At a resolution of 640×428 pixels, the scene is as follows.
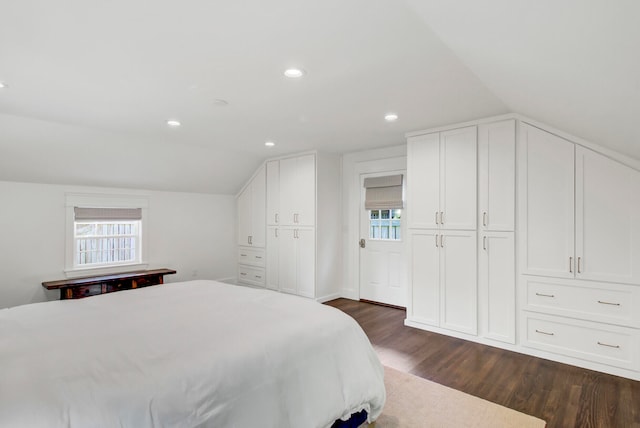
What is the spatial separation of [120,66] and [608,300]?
4342 mm

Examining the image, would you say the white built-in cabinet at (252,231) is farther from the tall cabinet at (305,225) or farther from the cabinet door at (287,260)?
the cabinet door at (287,260)

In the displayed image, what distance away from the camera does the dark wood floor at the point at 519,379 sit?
2.29 metres

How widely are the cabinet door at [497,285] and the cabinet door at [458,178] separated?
0.29 meters

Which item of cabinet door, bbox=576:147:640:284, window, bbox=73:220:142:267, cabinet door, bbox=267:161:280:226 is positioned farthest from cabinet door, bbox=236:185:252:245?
cabinet door, bbox=576:147:640:284

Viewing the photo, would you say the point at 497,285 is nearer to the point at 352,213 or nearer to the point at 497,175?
the point at 497,175

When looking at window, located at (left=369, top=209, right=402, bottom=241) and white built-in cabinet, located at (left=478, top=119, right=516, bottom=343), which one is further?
window, located at (left=369, top=209, right=402, bottom=241)

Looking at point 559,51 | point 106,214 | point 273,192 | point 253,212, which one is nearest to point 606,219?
point 559,51

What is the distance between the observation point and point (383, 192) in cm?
494

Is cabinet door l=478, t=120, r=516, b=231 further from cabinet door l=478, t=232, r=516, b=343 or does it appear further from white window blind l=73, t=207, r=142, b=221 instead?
white window blind l=73, t=207, r=142, b=221

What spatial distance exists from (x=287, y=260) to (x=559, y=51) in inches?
179

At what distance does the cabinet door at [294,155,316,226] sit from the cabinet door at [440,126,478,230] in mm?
1967

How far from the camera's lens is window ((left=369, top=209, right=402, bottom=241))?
4.89 m

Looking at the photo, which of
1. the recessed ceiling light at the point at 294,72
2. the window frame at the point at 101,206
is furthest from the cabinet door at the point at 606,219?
the window frame at the point at 101,206

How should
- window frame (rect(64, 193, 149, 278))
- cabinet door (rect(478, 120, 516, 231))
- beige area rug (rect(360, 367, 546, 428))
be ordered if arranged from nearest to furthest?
beige area rug (rect(360, 367, 546, 428)), cabinet door (rect(478, 120, 516, 231)), window frame (rect(64, 193, 149, 278))
